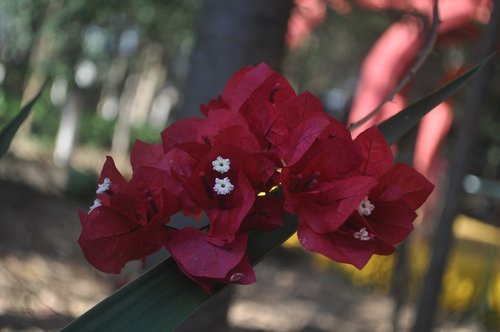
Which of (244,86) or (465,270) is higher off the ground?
(244,86)

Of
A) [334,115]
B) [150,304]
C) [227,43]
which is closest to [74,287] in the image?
[334,115]

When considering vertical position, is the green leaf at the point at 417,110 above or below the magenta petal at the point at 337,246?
above

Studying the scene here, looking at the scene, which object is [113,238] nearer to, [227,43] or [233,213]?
[233,213]

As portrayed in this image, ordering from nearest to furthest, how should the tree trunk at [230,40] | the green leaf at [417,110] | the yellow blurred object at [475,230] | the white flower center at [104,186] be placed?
the white flower center at [104,186] → the green leaf at [417,110] → the tree trunk at [230,40] → the yellow blurred object at [475,230]

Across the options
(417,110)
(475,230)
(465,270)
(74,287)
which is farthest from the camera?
(475,230)

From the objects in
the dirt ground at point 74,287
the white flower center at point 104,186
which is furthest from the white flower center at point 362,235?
the dirt ground at point 74,287

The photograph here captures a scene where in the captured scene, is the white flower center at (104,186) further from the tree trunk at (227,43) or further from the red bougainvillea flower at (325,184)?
the tree trunk at (227,43)

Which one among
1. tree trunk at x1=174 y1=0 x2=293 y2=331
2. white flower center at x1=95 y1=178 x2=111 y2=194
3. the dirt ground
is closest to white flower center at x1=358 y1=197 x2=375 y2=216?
white flower center at x1=95 y1=178 x2=111 y2=194
